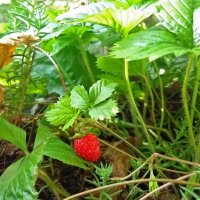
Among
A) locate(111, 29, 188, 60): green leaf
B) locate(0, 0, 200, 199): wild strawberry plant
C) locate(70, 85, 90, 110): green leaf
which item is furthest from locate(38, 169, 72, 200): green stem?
locate(111, 29, 188, 60): green leaf

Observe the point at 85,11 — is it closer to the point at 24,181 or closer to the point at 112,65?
the point at 112,65

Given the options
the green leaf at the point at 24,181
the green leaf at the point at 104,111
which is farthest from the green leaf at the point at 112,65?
the green leaf at the point at 24,181

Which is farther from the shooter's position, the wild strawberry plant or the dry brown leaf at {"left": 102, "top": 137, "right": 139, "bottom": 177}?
the dry brown leaf at {"left": 102, "top": 137, "right": 139, "bottom": 177}

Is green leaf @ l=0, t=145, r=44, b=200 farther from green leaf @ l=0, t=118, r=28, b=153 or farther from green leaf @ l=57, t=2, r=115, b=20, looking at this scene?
green leaf @ l=57, t=2, r=115, b=20

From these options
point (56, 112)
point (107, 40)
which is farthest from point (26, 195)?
point (107, 40)

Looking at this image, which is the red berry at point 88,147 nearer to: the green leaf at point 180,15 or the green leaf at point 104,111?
the green leaf at point 104,111

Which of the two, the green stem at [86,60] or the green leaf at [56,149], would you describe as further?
the green stem at [86,60]

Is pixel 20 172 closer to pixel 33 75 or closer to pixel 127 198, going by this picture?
pixel 127 198
